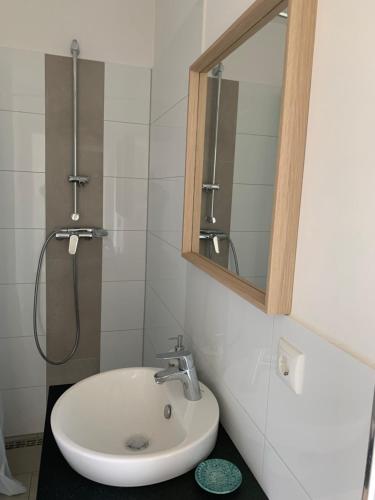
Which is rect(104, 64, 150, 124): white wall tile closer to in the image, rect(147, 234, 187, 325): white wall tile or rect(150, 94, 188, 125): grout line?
rect(150, 94, 188, 125): grout line

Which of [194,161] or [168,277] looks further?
[168,277]

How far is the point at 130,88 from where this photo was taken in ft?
7.30

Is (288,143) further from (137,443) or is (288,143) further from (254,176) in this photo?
(137,443)

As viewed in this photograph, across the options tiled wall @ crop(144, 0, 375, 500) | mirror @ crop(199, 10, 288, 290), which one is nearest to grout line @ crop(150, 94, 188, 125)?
tiled wall @ crop(144, 0, 375, 500)

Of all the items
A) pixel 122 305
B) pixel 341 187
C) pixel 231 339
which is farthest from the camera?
pixel 122 305

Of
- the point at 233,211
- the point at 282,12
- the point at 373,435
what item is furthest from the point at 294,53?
the point at 373,435

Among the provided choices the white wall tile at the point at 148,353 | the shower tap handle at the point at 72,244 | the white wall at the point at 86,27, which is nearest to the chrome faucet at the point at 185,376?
the white wall tile at the point at 148,353

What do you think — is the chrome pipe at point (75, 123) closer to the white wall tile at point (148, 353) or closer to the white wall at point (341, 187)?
the white wall tile at point (148, 353)

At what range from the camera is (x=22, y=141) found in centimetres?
211

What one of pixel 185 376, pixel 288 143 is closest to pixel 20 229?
pixel 185 376

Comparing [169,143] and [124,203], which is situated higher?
[169,143]

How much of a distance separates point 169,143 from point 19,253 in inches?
40.2

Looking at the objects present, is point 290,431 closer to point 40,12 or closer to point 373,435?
point 373,435

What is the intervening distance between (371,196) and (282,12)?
1.63 feet
